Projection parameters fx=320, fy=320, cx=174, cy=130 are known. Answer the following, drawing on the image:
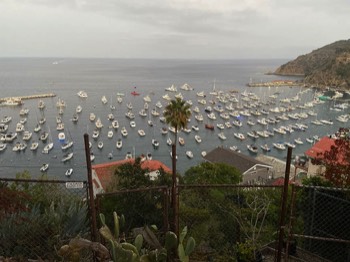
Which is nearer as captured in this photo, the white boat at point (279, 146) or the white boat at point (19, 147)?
the white boat at point (19, 147)

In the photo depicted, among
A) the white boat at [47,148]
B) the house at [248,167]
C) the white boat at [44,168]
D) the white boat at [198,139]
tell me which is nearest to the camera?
the house at [248,167]

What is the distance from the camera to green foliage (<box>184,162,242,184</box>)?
28828 mm

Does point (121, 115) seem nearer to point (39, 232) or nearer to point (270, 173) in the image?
point (270, 173)

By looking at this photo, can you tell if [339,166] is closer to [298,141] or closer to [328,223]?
[328,223]

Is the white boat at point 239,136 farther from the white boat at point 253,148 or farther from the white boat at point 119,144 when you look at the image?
the white boat at point 119,144

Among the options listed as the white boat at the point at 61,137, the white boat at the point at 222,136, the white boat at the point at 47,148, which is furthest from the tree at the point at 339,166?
the white boat at the point at 61,137

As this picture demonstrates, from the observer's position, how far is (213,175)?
29.1 metres

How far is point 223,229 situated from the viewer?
12.6 m

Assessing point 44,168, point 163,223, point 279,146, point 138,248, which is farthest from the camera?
point 279,146

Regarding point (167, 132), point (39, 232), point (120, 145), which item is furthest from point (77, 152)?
point (39, 232)

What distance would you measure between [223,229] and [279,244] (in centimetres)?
740

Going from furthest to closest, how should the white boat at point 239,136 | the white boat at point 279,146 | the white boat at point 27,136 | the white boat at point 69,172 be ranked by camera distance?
the white boat at point 239,136, the white boat at point 27,136, the white boat at point 279,146, the white boat at point 69,172

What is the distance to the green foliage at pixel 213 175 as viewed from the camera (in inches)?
1135

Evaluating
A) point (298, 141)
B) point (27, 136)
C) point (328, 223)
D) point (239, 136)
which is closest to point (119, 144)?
point (27, 136)
